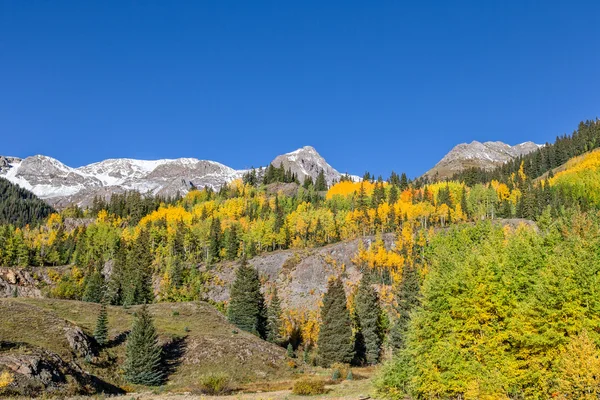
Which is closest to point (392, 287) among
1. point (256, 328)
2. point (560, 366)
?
point (256, 328)

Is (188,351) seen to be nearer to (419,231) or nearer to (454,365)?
(454,365)

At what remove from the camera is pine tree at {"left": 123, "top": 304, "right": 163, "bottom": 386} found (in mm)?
43188

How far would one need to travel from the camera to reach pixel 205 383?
39219 millimetres

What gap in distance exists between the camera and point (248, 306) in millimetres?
75750

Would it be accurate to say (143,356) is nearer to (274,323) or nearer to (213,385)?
(213,385)

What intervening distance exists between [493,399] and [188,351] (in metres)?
38.3

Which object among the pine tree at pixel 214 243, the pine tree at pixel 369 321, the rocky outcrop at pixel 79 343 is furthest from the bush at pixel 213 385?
the pine tree at pixel 214 243

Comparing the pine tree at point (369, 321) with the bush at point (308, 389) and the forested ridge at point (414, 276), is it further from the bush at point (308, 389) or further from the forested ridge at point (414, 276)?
the bush at point (308, 389)

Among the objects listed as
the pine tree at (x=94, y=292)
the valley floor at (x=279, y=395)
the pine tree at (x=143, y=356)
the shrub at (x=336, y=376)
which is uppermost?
the pine tree at (x=94, y=292)

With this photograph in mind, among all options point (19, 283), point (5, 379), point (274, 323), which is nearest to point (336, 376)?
point (274, 323)

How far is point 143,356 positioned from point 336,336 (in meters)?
33.0

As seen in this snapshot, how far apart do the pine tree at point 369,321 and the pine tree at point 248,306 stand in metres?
19.2

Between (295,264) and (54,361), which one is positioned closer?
(54,361)

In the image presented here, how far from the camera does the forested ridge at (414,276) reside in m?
27.9
